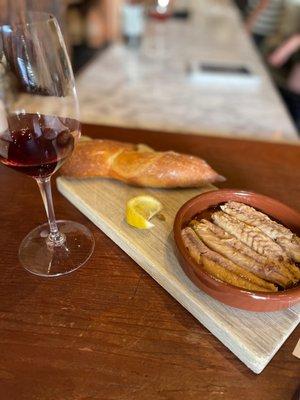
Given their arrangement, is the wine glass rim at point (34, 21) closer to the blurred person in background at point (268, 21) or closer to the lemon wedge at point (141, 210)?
the lemon wedge at point (141, 210)

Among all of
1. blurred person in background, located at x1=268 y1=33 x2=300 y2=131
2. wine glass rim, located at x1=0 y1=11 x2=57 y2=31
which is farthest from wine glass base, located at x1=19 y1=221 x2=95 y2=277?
blurred person in background, located at x1=268 y1=33 x2=300 y2=131

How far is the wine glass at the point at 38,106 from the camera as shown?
48cm

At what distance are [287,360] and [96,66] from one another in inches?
66.9

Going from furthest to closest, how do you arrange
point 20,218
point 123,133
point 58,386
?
point 123,133 → point 20,218 → point 58,386

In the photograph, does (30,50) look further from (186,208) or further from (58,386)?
(58,386)

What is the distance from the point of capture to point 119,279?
54 centimetres

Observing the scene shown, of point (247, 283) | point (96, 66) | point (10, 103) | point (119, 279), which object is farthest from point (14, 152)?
point (96, 66)

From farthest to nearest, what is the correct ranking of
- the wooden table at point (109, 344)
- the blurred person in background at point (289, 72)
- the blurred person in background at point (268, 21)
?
the blurred person in background at point (268, 21)
the blurred person in background at point (289, 72)
the wooden table at point (109, 344)

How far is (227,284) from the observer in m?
0.44

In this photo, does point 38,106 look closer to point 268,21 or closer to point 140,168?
point 140,168

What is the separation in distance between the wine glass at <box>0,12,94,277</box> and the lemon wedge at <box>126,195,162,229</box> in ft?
0.31

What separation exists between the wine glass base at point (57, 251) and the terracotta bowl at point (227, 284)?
6.5 inches

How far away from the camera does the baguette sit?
66 cm

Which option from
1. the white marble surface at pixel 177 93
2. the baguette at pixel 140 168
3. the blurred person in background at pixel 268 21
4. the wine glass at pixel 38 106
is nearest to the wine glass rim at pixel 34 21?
the wine glass at pixel 38 106
